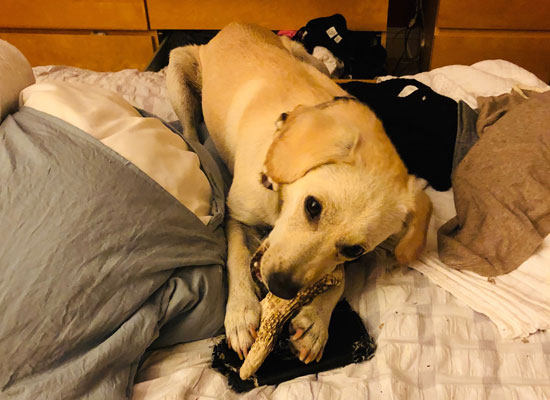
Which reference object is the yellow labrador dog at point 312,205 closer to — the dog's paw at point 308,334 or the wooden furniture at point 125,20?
the dog's paw at point 308,334

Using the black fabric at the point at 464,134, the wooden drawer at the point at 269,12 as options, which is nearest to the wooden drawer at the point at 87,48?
the wooden drawer at the point at 269,12

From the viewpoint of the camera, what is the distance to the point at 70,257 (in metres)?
0.88

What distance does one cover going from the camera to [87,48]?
3172 mm

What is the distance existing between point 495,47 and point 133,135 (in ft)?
8.67

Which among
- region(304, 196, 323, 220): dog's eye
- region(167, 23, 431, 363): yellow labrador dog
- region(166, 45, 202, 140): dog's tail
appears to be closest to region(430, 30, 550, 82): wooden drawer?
region(166, 45, 202, 140): dog's tail

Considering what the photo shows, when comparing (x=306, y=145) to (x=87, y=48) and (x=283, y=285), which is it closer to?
(x=283, y=285)


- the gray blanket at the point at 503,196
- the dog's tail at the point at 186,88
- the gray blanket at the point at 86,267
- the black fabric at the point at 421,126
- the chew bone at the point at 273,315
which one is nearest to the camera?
the gray blanket at the point at 86,267

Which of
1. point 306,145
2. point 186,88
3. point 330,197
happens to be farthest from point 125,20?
point 330,197

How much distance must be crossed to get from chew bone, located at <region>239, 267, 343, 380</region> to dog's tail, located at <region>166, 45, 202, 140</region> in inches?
38.7

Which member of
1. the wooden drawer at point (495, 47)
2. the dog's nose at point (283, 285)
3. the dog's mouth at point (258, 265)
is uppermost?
the dog's nose at point (283, 285)

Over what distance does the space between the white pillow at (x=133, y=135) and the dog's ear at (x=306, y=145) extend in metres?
0.23

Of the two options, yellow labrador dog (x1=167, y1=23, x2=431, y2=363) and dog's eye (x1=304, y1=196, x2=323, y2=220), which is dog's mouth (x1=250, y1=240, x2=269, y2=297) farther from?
dog's eye (x1=304, y1=196, x2=323, y2=220)

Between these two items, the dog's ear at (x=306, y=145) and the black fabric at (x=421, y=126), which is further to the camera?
the black fabric at (x=421, y=126)

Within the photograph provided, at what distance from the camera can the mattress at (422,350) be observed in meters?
0.91
